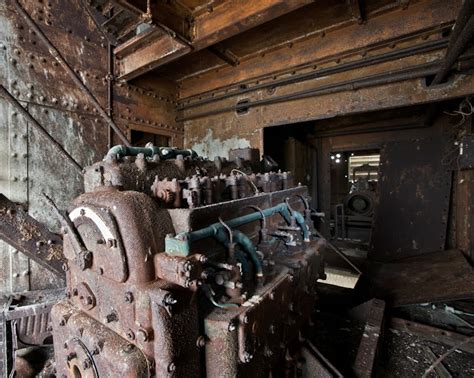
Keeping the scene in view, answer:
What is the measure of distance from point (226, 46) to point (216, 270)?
294cm

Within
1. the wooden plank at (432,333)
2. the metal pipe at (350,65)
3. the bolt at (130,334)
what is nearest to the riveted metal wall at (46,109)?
the metal pipe at (350,65)

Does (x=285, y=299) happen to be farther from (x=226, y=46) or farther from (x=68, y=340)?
(x=226, y=46)

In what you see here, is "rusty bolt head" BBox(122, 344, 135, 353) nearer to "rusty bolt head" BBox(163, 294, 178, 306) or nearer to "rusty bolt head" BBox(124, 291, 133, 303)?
"rusty bolt head" BBox(124, 291, 133, 303)

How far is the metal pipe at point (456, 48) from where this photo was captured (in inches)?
59.5

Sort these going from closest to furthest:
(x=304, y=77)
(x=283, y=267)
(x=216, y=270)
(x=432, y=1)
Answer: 1. (x=216, y=270)
2. (x=283, y=267)
3. (x=432, y=1)
4. (x=304, y=77)

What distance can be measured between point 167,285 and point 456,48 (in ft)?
8.28

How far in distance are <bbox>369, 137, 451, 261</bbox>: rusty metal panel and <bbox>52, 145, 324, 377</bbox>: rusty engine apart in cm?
295

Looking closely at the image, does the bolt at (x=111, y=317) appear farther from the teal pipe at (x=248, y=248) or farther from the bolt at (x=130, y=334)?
the teal pipe at (x=248, y=248)

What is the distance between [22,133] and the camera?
7.98 ft

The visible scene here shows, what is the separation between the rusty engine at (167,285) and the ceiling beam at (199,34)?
57.5 inches

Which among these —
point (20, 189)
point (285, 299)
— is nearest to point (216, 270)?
point (285, 299)

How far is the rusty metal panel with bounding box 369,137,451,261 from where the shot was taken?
11.7ft

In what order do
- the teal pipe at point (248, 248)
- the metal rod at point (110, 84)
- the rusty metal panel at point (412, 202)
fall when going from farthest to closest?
the rusty metal panel at point (412, 202)
the metal rod at point (110, 84)
the teal pipe at point (248, 248)

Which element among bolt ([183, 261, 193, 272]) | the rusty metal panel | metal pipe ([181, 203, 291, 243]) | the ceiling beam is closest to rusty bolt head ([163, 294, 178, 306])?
bolt ([183, 261, 193, 272])
